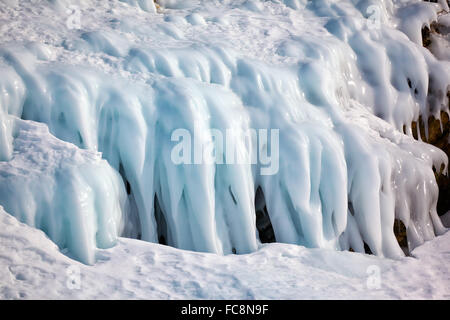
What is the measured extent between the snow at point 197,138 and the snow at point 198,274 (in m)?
0.03

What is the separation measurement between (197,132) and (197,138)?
0.04 metres

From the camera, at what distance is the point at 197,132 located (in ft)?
11.4

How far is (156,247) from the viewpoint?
311cm

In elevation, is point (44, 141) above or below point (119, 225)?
above

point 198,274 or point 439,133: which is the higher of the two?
point 198,274

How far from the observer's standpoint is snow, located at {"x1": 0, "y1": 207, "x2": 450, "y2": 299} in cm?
259

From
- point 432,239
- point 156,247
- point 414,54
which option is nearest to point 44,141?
point 156,247

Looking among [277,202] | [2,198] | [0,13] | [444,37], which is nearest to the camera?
[2,198]

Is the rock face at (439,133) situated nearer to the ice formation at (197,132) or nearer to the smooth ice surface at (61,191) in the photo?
the ice formation at (197,132)

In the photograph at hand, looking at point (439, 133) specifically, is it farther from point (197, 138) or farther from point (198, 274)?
point (198, 274)

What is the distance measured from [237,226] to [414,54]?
8.33 feet

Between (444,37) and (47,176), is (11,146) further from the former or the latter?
(444,37)

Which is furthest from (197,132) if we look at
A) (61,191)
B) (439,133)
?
(439,133)

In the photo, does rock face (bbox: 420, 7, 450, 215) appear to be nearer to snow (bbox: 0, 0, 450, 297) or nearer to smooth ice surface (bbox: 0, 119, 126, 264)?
snow (bbox: 0, 0, 450, 297)
